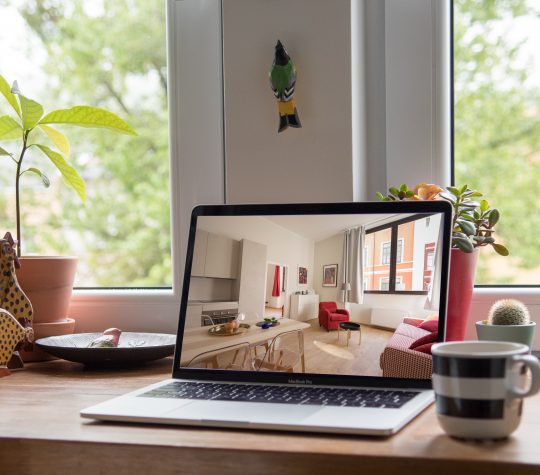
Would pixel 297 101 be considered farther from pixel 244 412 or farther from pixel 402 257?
pixel 244 412

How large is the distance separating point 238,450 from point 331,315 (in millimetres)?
323

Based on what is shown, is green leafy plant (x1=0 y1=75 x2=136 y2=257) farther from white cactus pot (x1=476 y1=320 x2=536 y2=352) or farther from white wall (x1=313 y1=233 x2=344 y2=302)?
white cactus pot (x1=476 y1=320 x2=536 y2=352)

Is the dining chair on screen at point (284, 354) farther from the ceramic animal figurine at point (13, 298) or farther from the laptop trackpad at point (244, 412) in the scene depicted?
the ceramic animal figurine at point (13, 298)

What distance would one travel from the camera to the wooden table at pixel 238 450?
641 millimetres

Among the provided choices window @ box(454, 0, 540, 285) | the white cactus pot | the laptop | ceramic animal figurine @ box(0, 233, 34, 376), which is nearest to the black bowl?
ceramic animal figurine @ box(0, 233, 34, 376)

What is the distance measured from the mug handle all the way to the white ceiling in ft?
1.07

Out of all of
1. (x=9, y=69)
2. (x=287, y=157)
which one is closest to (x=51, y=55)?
(x=9, y=69)

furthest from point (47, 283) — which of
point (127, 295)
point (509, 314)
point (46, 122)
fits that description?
point (509, 314)

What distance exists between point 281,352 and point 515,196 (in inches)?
33.1

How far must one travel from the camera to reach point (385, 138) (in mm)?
1373

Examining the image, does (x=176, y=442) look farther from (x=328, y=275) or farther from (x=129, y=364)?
(x=129, y=364)

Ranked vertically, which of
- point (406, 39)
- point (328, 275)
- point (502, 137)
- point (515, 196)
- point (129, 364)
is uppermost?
point (406, 39)

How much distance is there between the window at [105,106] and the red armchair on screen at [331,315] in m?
0.67

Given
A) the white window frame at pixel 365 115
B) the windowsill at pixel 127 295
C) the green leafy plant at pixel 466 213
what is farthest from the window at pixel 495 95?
the windowsill at pixel 127 295
